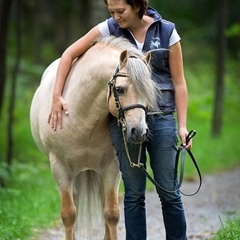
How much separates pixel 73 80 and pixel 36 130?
46.0 inches

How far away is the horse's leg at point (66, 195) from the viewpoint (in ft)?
20.5

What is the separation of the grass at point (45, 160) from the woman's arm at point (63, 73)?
4.19ft

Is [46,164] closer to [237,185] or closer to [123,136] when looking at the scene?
[237,185]

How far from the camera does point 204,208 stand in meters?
9.67

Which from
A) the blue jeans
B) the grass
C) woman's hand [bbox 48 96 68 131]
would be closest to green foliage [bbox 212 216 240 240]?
the grass

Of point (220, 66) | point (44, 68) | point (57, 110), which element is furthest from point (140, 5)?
point (220, 66)

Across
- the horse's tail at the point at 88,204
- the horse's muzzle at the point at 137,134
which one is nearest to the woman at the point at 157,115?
the horse's muzzle at the point at 137,134

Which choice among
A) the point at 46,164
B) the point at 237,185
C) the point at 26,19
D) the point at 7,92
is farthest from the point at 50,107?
the point at 26,19

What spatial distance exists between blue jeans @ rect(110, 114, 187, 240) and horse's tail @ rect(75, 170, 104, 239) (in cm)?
94

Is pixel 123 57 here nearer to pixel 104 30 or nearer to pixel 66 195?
pixel 104 30

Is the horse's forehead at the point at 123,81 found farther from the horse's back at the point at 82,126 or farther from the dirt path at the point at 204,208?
the dirt path at the point at 204,208

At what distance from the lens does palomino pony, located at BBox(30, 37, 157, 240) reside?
5.34 meters

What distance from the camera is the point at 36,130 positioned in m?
7.04

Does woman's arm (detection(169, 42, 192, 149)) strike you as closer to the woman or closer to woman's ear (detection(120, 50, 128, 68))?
the woman
